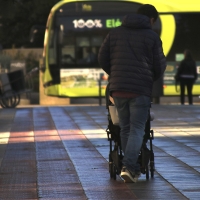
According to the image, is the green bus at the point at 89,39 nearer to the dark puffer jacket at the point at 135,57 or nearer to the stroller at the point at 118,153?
the stroller at the point at 118,153

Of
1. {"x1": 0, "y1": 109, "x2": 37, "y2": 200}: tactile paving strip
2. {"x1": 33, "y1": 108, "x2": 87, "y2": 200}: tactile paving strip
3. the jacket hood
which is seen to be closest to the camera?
{"x1": 33, "y1": 108, "x2": 87, "y2": 200}: tactile paving strip

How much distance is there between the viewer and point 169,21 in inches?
1221

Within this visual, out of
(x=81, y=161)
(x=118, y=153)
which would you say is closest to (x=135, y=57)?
(x=118, y=153)

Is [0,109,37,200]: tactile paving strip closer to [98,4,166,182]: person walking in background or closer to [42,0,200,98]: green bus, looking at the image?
[98,4,166,182]: person walking in background

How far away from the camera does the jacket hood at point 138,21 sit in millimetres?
8555

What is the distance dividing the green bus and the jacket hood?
21.7m

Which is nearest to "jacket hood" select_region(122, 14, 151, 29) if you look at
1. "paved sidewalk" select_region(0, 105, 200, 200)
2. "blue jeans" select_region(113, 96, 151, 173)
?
"blue jeans" select_region(113, 96, 151, 173)

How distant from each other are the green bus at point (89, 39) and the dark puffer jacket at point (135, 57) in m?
21.6

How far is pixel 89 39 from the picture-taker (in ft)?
101

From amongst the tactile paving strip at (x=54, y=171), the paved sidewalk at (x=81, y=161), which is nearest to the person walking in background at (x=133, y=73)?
the paved sidewalk at (x=81, y=161)

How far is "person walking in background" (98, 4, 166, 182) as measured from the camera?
8.48 m

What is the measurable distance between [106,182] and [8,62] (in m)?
29.3

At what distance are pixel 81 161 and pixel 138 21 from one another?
104 inches

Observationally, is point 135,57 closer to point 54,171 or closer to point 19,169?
point 54,171
